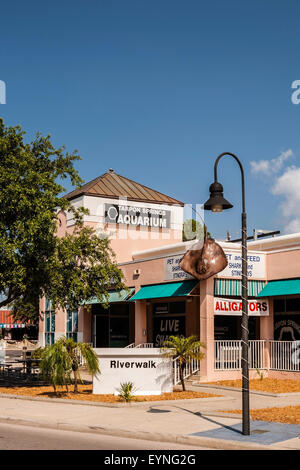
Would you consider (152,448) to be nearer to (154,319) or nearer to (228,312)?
(228,312)

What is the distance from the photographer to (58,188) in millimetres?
21656

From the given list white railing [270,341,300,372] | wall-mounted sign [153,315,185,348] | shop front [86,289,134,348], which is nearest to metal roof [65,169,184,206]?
shop front [86,289,134,348]

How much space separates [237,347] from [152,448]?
13.3 m

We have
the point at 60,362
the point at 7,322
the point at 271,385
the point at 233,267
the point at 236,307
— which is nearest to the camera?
the point at 60,362

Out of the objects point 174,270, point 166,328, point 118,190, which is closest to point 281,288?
point 174,270

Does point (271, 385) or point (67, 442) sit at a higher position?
point (67, 442)

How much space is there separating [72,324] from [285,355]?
1450cm

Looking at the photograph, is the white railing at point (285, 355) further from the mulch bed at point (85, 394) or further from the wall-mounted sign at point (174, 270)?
the mulch bed at point (85, 394)

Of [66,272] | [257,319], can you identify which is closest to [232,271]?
[257,319]

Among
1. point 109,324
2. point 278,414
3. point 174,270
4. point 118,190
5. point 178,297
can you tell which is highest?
point 118,190

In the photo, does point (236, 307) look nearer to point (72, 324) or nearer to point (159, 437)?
point (159, 437)

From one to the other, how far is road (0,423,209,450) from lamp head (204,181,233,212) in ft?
15.2

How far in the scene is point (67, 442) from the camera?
11.6 m

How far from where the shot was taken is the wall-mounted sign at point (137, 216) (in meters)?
35.7
